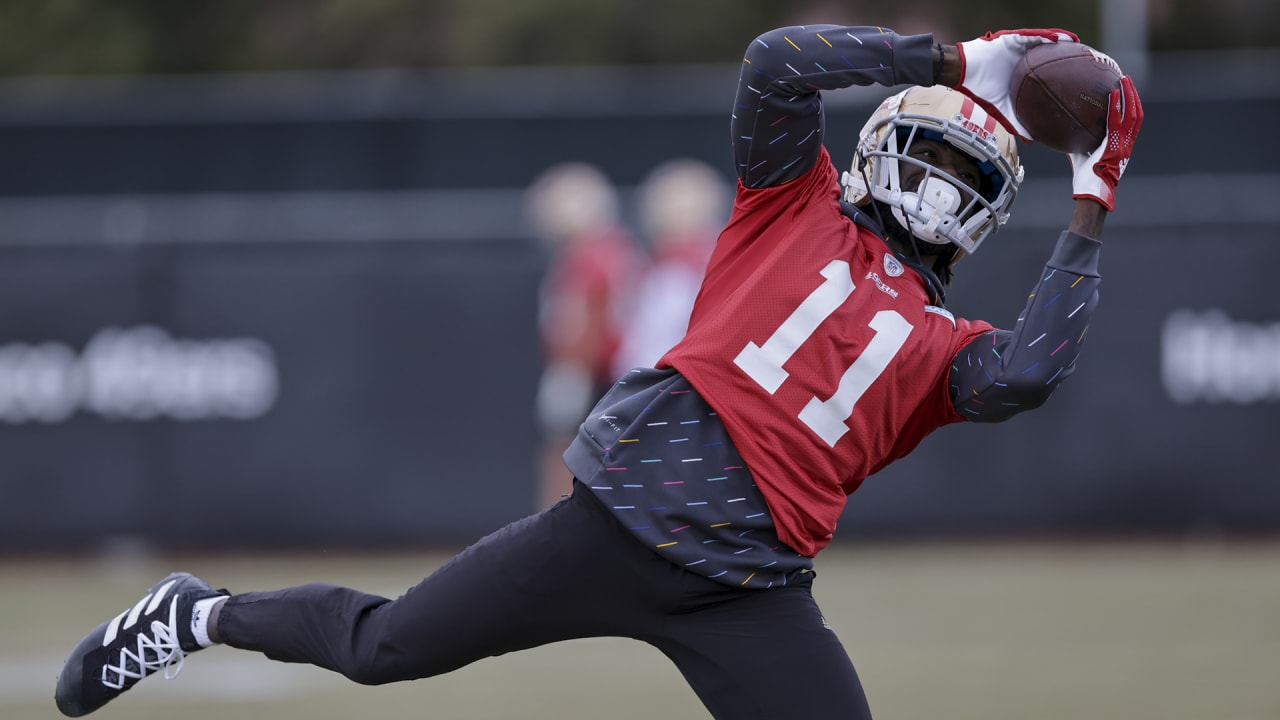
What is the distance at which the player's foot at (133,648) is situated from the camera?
4.02 meters

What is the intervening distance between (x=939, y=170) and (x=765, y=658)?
1.18 meters

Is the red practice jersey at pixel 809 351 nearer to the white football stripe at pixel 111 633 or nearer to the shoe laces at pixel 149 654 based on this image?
the shoe laces at pixel 149 654

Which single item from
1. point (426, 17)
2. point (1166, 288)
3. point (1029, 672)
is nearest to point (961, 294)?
point (1166, 288)

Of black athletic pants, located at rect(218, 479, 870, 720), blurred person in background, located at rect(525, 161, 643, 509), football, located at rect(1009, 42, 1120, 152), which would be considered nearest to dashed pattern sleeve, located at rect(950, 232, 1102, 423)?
football, located at rect(1009, 42, 1120, 152)

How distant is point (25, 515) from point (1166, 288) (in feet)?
23.3

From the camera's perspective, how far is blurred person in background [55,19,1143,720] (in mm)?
3600

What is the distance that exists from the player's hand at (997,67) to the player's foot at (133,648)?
2.21 metres

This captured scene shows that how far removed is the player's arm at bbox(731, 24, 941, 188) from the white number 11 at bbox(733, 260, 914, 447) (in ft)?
0.98

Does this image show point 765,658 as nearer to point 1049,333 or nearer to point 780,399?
point 780,399

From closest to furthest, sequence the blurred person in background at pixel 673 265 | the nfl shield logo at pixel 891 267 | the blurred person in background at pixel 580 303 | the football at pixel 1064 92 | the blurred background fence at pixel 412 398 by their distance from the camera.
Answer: the football at pixel 1064 92
the nfl shield logo at pixel 891 267
the blurred person in background at pixel 673 265
the blurred person in background at pixel 580 303
the blurred background fence at pixel 412 398

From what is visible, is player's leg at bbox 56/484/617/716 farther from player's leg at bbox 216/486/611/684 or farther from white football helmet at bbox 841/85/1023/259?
white football helmet at bbox 841/85/1023/259

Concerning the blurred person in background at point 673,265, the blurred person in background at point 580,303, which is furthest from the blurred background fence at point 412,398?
the blurred person in background at point 673,265

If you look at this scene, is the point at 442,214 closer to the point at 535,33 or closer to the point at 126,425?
the point at 126,425

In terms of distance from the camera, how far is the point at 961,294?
9891 mm
